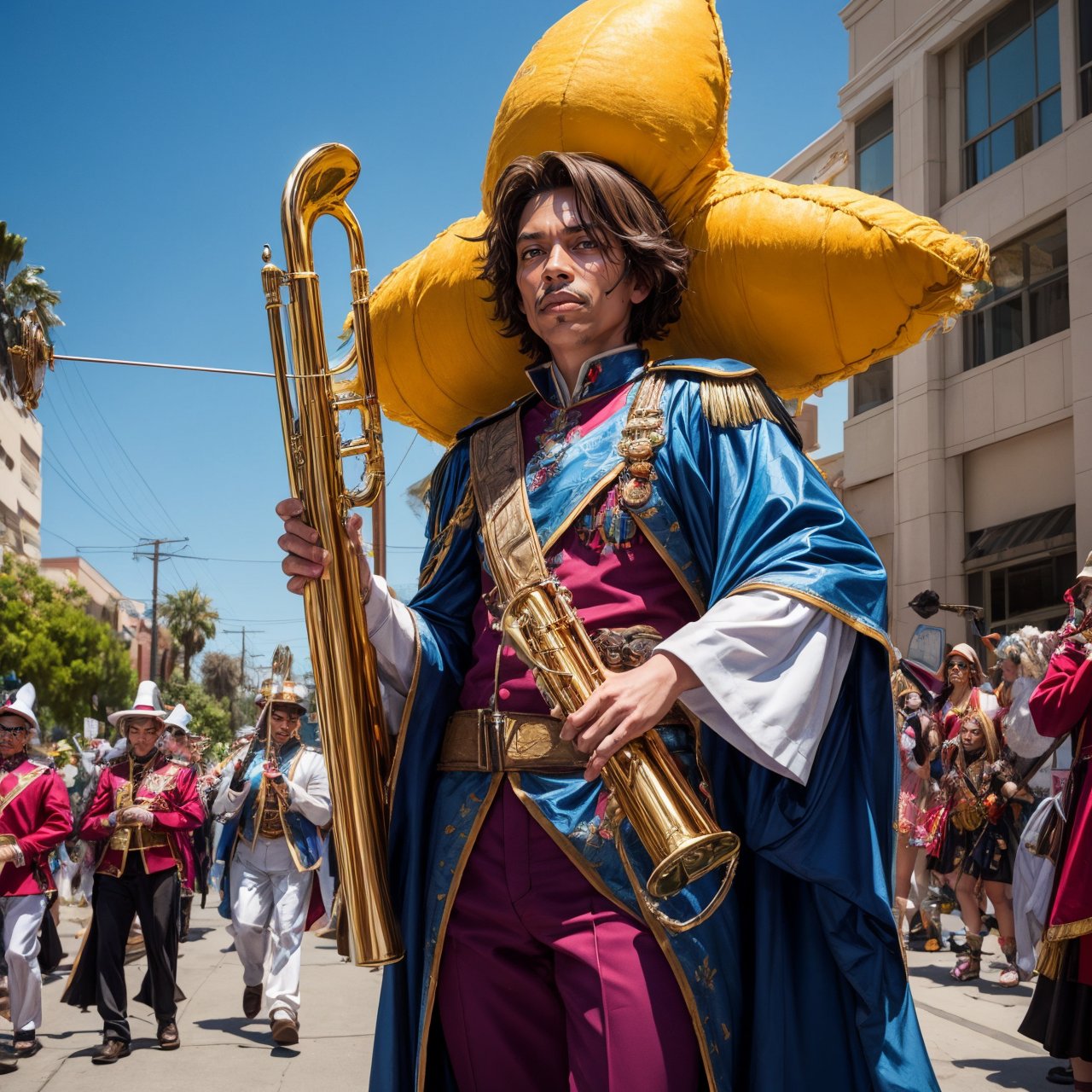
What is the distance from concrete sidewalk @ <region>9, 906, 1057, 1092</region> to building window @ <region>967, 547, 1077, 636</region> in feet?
22.5

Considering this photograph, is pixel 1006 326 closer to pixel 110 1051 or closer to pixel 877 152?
pixel 877 152

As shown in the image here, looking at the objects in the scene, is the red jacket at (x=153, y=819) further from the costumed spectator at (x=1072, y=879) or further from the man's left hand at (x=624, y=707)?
the man's left hand at (x=624, y=707)

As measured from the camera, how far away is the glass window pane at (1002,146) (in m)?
18.0

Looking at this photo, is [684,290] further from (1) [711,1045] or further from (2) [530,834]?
(1) [711,1045]

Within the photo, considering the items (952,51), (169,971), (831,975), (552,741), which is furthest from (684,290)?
(952,51)

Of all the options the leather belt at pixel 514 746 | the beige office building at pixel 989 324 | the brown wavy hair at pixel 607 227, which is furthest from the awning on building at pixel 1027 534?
the leather belt at pixel 514 746

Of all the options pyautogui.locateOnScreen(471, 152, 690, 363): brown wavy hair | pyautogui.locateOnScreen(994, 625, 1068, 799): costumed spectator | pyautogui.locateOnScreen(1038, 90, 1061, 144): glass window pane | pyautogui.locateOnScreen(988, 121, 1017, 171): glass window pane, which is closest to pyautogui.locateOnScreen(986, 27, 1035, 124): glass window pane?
pyautogui.locateOnScreen(988, 121, 1017, 171): glass window pane

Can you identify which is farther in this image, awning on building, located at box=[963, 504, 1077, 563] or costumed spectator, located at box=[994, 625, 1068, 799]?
awning on building, located at box=[963, 504, 1077, 563]

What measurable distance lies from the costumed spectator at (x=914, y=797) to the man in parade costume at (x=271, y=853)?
4379mm

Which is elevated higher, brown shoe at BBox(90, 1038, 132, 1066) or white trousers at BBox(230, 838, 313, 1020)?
white trousers at BBox(230, 838, 313, 1020)

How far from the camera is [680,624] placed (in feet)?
8.04

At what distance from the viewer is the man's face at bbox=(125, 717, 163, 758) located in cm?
867

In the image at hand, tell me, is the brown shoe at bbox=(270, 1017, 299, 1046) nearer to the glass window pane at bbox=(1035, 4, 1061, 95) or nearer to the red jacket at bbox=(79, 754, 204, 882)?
the red jacket at bbox=(79, 754, 204, 882)

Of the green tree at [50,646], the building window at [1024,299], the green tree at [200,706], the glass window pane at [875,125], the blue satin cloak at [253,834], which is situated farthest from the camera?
the green tree at [200,706]
